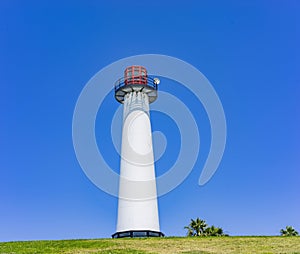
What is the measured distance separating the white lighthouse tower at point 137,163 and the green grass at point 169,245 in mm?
4110

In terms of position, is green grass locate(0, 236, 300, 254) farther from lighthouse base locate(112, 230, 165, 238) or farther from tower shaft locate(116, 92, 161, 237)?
tower shaft locate(116, 92, 161, 237)

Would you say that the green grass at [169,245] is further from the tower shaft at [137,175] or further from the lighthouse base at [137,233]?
the tower shaft at [137,175]

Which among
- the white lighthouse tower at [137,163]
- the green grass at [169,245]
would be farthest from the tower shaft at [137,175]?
the green grass at [169,245]

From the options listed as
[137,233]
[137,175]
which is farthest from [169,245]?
[137,175]

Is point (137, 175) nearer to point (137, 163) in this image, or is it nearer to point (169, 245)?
point (137, 163)

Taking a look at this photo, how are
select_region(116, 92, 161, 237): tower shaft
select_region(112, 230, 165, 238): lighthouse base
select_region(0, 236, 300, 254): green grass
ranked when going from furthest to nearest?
select_region(116, 92, 161, 237): tower shaft → select_region(112, 230, 165, 238): lighthouse base → select_region(0, 236, 300, 254): green grass

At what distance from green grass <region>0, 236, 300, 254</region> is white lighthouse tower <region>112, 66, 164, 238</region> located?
4.11 meters

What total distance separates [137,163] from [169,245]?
384 inches

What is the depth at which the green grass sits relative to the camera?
21188 mm

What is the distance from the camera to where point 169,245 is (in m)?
22.9

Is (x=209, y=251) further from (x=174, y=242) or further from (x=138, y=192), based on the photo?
(x=138, y=192)

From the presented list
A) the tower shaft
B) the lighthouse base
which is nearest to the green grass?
the lighthouse base

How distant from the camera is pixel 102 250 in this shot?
21625mm

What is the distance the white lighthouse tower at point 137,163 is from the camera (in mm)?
29703
